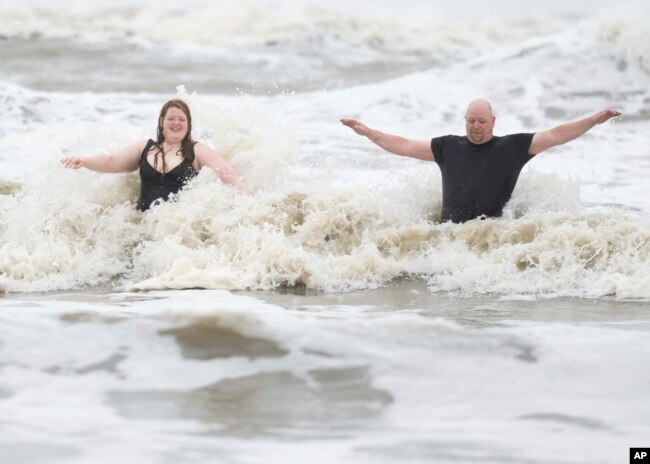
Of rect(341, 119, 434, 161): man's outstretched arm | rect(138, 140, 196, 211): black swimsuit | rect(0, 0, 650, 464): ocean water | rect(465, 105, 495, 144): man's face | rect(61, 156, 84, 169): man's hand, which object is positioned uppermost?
rect(465, 105, 495, 144): man's face

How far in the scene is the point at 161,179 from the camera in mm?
7469

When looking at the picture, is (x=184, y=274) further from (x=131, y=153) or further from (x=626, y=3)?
(x=626, y=3)

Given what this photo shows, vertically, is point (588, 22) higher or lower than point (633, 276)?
higher

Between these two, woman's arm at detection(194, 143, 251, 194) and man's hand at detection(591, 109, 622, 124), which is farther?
woman's arm at detection(194, 143, 251, 194)

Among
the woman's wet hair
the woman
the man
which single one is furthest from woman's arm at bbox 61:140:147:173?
the man

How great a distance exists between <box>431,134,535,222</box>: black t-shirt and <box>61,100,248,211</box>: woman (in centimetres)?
151

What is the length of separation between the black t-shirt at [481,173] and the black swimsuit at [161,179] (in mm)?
1831

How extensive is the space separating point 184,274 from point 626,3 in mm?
12222

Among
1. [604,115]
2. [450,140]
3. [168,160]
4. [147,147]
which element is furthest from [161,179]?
[604,115]

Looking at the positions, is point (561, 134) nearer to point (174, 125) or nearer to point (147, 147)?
point (174, 125)

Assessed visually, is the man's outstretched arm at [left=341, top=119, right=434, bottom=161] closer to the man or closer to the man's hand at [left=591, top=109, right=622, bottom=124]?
the man

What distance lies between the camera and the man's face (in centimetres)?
711

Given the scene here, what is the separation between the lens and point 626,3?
16547 mm

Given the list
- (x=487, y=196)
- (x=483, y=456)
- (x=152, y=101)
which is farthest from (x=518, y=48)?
(x=483, y=456)
